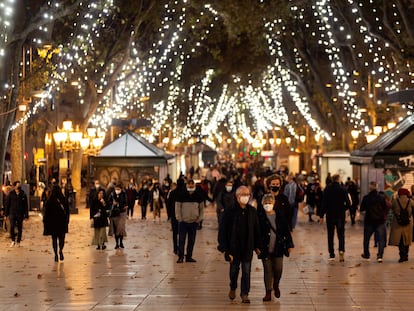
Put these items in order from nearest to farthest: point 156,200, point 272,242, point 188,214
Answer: point 272,242 < point 188,214 < point 156,200

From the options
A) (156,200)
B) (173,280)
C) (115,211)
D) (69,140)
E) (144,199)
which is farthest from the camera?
(69,140)

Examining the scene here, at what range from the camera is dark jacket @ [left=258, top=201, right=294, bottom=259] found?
14425 mm

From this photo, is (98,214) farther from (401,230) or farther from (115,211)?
(401,230)

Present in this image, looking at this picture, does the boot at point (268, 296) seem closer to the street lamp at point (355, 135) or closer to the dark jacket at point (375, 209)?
the dark jacket at point (375, 209)

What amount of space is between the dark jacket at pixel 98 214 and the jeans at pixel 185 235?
280cm

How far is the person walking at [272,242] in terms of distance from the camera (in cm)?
1440

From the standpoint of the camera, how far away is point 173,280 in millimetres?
16906

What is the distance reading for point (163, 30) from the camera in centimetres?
4969

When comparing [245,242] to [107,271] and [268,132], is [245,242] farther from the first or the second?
[268,132]

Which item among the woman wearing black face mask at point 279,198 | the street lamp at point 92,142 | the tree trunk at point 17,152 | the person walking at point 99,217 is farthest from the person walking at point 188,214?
the street lamp at point 92,142

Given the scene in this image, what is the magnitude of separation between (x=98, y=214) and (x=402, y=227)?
21.6 ft

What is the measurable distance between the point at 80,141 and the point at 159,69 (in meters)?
22.0

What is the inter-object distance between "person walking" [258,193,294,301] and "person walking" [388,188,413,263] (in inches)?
234

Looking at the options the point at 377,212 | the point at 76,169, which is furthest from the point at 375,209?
the point at 76,169
